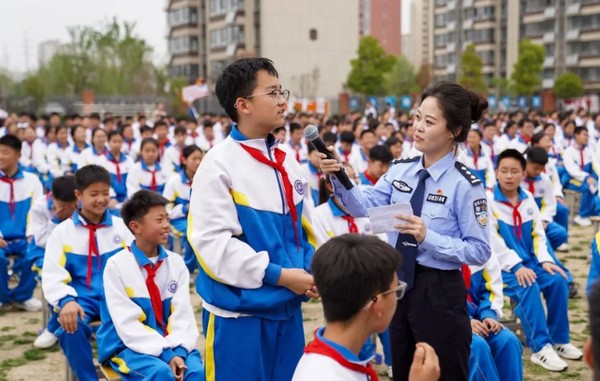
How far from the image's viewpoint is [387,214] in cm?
286

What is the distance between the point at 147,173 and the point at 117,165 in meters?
0.78

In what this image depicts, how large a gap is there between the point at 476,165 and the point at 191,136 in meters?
7.09

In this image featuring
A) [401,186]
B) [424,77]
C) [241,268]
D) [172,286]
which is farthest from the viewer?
[424,77]

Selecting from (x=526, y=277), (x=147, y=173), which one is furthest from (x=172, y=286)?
(x=147, y=173)

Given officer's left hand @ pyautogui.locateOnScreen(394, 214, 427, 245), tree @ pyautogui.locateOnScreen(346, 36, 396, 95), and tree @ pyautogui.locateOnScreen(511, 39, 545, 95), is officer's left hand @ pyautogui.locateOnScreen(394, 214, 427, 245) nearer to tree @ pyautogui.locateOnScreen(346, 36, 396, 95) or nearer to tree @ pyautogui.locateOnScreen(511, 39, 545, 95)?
tree @ pyautogui.locateOnScreen(346, 36, 396, 95)

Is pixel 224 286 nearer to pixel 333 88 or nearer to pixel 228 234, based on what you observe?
pixel 228 234

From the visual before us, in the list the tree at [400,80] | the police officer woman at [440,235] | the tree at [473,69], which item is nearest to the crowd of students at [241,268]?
the police officer woman at [440,235]

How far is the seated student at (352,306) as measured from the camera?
88.8 inches

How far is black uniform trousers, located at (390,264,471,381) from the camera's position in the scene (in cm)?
299

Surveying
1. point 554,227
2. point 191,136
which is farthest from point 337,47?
point 554,227

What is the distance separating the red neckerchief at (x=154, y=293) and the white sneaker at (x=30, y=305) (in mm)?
3255

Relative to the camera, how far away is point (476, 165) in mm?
10242

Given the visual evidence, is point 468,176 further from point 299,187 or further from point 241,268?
point 241,268

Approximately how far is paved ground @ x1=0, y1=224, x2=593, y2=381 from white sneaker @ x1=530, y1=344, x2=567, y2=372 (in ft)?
0.13
